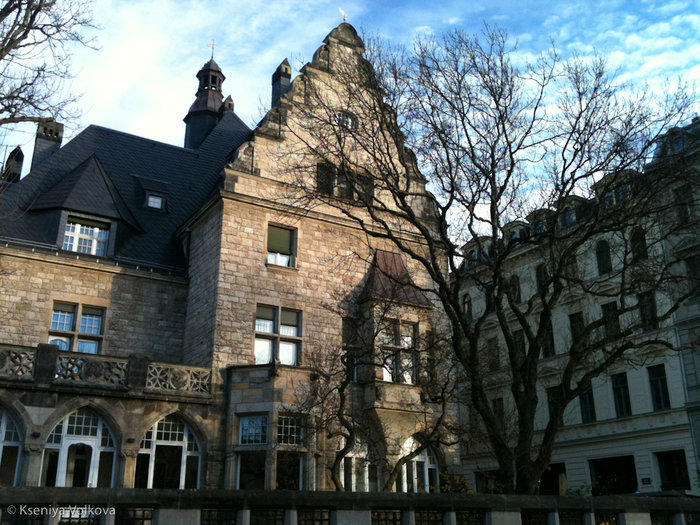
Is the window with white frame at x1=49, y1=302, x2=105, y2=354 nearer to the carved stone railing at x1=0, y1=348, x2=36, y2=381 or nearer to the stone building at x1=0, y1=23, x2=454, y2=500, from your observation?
the stone building at x1=0, y1=23, x2=454, y2=500

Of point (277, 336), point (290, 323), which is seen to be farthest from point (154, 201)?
point (277, 336)

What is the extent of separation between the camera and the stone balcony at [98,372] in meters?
16.1

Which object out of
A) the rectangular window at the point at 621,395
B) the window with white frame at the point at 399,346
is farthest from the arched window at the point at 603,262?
the window with white frame at the point at 399,346

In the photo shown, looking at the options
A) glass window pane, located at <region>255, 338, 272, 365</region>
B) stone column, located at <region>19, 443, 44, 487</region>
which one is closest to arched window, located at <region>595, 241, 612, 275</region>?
glass window pane, located at <region>255, 338, 272, 365</region>

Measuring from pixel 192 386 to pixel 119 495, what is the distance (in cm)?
1102

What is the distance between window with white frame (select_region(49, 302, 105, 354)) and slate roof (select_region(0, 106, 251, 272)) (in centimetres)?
189

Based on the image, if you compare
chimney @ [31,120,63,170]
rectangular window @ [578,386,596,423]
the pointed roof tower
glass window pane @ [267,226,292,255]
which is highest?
the pointed roof tower

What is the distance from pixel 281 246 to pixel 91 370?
666cm

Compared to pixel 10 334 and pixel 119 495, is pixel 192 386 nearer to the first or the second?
pixel 10 334

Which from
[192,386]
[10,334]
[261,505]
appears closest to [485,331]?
[192,386]

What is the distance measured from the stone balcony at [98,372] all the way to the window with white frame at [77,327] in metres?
2.60

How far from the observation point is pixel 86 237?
21.1 metres

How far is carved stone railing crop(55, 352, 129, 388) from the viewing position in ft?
54.9

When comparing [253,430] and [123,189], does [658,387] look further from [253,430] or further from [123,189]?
[123,189]
